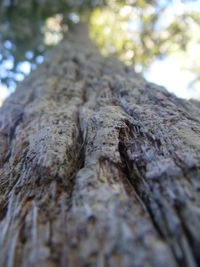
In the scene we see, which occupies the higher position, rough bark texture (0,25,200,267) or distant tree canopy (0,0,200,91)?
distant tree canopy (0,0,200,91)

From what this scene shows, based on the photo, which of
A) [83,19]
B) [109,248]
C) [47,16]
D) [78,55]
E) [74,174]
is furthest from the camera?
[83,19]

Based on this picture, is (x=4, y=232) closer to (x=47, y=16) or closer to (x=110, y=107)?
(x=110, y=107)

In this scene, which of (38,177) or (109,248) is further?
(38,177)

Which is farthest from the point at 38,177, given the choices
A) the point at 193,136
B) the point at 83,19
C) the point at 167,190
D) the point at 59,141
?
the point at 83,19

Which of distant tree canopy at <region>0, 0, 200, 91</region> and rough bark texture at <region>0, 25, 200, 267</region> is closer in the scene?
rough bark texture at <region>0, 25, 200, 267</region>

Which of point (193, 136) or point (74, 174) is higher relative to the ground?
point (193, 136)
